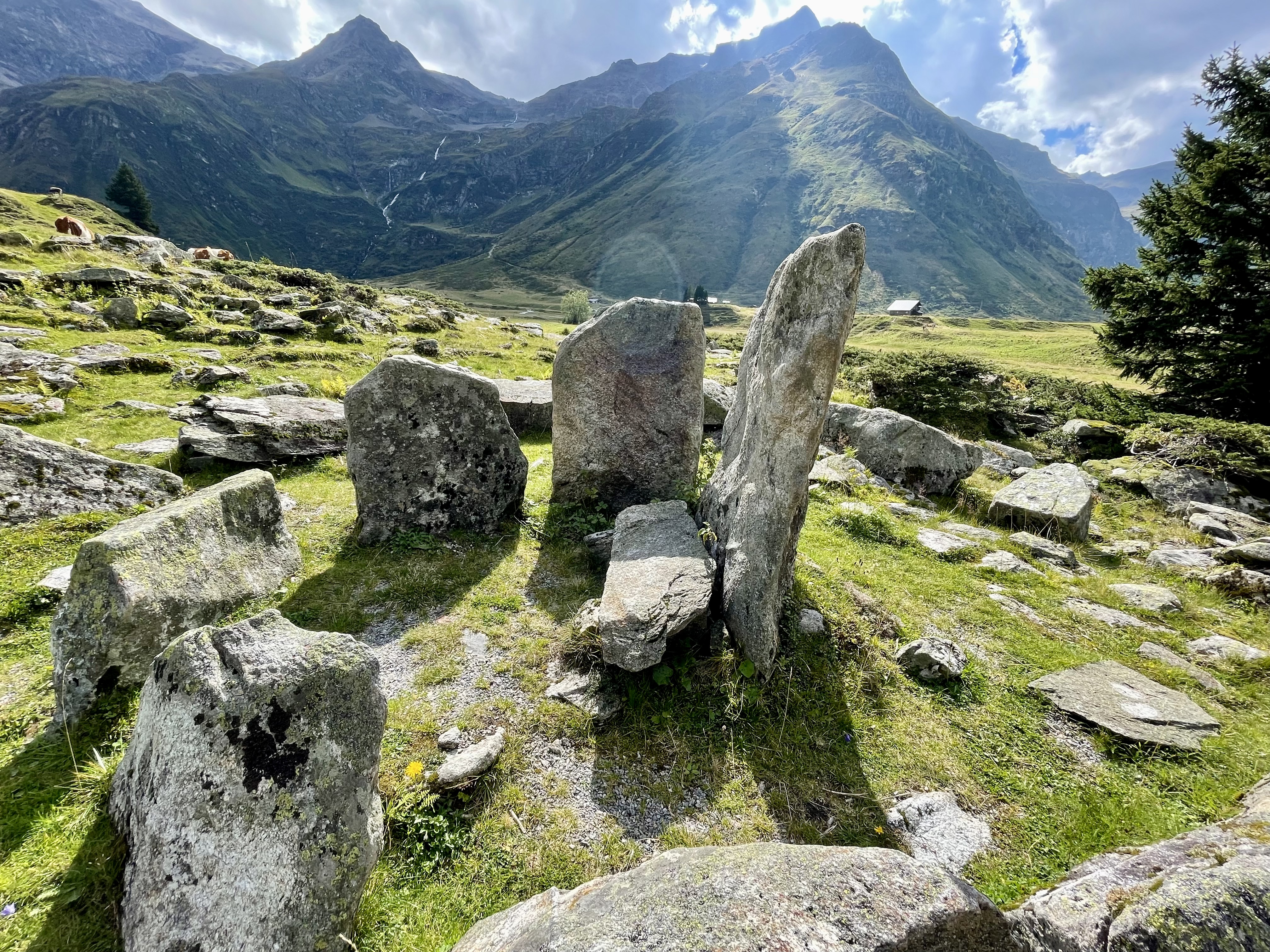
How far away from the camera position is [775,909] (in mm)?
2686

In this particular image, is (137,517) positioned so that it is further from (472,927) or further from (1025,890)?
(1025,890)

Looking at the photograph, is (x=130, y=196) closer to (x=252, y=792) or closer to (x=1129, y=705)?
(x=252, y=792)

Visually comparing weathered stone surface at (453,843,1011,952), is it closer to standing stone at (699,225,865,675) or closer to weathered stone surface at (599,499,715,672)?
weathered stone surface at (599,499,715,672)

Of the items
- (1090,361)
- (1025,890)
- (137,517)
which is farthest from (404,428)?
(1090,361)

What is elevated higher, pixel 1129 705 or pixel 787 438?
pixel 787 438

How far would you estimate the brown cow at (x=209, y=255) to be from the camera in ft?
130

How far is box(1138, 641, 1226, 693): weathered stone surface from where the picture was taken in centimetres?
713

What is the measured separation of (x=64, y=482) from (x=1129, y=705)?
15236mm

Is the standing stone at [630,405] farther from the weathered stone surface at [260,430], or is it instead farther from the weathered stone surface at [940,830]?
the weathered stone surface at [940,830]

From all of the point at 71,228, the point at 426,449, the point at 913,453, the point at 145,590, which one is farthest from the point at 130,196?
the point at 913,453

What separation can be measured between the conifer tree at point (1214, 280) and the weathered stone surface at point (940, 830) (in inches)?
864

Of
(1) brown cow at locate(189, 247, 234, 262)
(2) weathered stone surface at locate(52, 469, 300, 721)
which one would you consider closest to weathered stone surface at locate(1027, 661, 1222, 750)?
(2) weathered stone surface at locate(52, 469, 300, 721)

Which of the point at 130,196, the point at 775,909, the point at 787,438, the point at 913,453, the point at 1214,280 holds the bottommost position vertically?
the point at 775,909

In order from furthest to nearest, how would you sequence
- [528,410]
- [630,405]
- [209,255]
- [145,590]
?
[209,255], [528,410], [630,405], [145,590]
